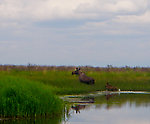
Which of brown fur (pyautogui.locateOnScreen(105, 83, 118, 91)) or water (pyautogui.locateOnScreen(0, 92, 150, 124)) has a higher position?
brown fur (pyautogui.locateOnScreen(105, 83, 118, 91))

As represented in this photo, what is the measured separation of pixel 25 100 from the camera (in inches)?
746

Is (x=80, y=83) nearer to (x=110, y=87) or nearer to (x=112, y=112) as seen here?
(x=110, y=87)

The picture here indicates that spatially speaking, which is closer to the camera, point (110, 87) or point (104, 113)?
point (104, 113)

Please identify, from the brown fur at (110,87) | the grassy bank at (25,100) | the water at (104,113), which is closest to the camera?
A: the grassy bank at (25,100)

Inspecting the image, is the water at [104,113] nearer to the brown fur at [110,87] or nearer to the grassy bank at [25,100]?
the grassy bank at [25,100]

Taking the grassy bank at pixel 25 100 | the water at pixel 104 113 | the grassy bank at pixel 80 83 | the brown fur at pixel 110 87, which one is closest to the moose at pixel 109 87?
the brown fur at pixel 110 87

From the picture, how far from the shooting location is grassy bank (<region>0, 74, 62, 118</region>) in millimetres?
18484

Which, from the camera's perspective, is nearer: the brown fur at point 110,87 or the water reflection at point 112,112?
the water reflection at point 112,112

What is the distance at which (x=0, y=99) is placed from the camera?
18.6m

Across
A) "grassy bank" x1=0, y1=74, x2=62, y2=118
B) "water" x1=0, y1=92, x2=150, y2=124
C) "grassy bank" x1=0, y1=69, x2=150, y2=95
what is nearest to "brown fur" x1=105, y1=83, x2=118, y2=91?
"grassy bank" x1=0, y1=69, x2=150, y2=95

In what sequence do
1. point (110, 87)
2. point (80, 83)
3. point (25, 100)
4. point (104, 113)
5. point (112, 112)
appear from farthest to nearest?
point (80, 83) < point (110, 87) < point (112, 112) < point (104, 113) < point (25, 100)

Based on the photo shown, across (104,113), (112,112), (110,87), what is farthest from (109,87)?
(104,113)

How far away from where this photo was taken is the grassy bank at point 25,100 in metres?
18.5

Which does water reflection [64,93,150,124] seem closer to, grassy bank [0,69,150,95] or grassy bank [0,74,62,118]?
grassy bank [0,74,62,118]
